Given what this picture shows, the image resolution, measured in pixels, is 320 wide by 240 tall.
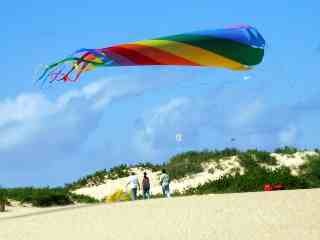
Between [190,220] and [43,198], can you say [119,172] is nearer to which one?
[43,198]

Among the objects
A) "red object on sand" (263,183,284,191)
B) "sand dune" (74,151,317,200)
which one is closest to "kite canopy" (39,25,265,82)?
"red object on sand" (263,183,284,191)

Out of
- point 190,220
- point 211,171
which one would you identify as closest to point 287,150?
point 211,171

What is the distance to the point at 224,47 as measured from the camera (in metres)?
24.1

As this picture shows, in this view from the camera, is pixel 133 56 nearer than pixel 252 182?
Yes

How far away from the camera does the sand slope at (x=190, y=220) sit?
22.5m

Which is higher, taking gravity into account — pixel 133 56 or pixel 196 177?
pixel 196 177

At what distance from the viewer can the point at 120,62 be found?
2358 centimetres

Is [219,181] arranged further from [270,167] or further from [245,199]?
[245,199]

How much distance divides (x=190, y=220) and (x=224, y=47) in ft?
14.3

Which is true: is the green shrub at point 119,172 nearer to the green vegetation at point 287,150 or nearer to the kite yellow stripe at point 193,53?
the green vegetation at point 287,150

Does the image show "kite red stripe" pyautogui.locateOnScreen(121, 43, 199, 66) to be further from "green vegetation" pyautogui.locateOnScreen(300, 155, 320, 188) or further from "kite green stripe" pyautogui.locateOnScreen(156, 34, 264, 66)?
"green vegetation" pyautogui.locateOnScreen(300, 155, 320, 188)

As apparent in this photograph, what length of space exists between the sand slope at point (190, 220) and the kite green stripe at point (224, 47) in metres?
3.92

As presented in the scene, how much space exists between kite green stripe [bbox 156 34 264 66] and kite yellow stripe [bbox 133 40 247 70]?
0.11 meters

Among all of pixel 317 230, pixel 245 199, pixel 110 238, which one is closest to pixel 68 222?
pixel 110 238
